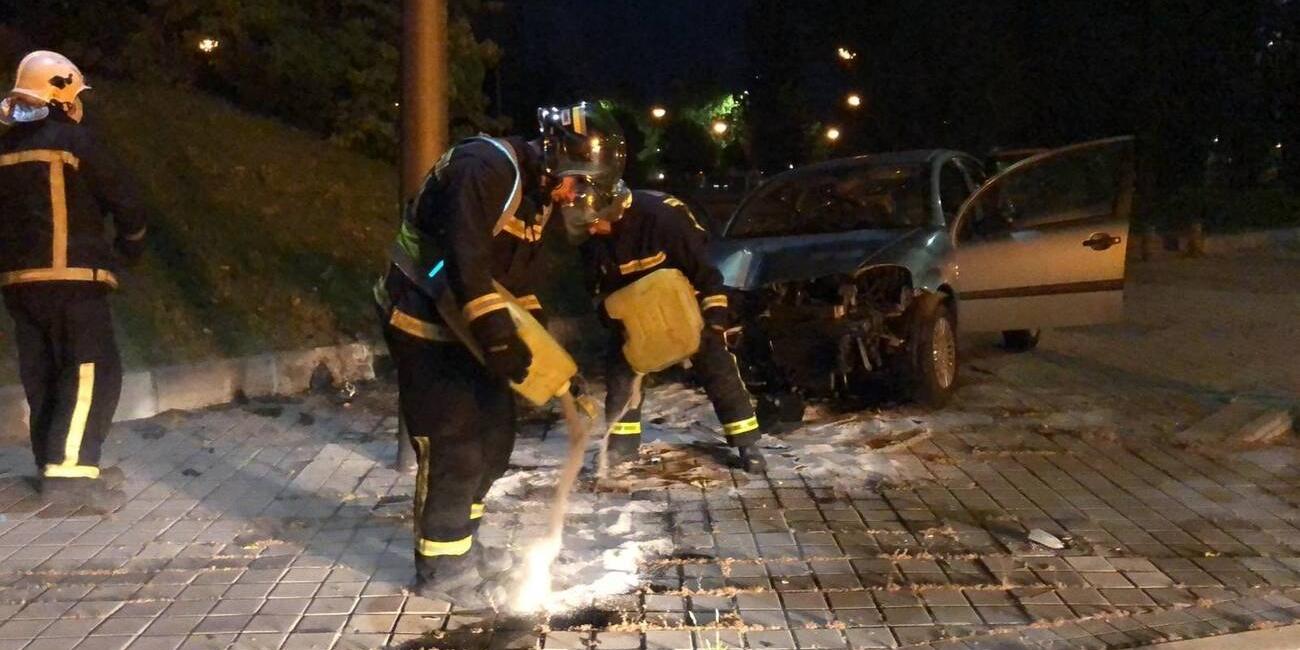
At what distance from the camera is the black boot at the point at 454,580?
15.0ft

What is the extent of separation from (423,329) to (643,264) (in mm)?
1952

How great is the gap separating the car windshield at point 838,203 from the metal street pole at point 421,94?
10.4 feet

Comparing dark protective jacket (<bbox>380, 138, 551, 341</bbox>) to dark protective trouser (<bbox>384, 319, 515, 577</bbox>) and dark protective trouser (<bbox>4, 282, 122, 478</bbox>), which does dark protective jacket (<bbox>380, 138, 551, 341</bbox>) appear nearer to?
dark protective trouser (<bbox>384, 319, 515, 577</bbox>)

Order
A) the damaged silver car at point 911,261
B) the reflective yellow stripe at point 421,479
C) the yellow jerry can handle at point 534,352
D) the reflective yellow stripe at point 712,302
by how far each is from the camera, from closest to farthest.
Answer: the yellow jerry can handle at point 534,352
the reflective yellow stripe at point 421,479
the reflective yellow stripe at point 712,302
the damaged silver car at point 911,261

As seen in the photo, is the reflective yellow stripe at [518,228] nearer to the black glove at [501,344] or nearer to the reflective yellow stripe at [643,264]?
the black glove at [501,344]

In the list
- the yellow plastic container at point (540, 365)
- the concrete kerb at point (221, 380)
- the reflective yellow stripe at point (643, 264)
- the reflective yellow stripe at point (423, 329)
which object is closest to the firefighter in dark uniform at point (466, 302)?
the reflective yellow stripe at point (423, 329)

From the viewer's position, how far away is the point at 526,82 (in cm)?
3875

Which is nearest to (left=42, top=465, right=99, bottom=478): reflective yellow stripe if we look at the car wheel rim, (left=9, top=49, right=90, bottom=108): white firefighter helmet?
(left=9, top=49, right=90, bottom=108): white firefighter helmet

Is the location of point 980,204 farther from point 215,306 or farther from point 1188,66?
point 1188,66

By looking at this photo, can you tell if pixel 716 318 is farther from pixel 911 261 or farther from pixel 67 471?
pixel 67 471


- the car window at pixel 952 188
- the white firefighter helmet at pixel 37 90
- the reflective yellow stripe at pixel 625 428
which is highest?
the white firefighter helmet at pixel 37 90

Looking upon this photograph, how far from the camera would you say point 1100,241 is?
874cm

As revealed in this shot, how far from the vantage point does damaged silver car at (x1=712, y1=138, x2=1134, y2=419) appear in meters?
7.75

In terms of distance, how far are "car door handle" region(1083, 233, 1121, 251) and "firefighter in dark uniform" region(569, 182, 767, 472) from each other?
11.5 ft
